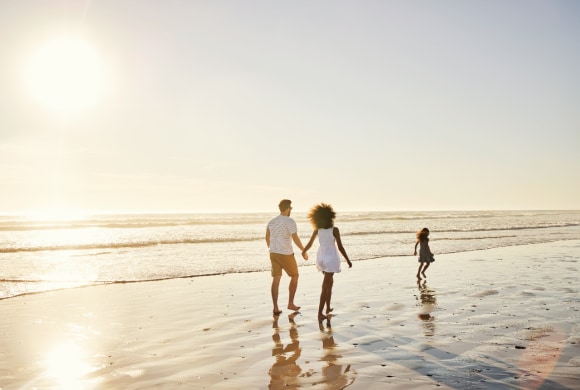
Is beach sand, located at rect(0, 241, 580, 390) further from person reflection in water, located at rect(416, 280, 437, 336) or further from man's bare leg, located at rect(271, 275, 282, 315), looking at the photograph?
man's bare leg, located at rect(271, 275, 282, 315)

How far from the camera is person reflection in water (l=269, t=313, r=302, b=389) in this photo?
5.81 meters

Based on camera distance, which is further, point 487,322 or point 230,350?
point 487,322

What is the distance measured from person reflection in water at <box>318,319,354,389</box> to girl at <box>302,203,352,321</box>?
85.1 inches

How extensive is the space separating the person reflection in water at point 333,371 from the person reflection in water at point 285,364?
1.23 feet

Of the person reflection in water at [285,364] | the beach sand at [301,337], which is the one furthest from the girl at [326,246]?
the person reflection in water at [285,364]

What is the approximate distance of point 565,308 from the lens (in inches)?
397

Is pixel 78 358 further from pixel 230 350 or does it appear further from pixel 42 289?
pixel 42 289

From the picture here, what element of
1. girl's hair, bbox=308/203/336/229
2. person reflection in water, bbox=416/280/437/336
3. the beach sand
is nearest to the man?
girl's hair, bbox=308/203/336/229

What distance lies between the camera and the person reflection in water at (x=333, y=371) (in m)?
5.75

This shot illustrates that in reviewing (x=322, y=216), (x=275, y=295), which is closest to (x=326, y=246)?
(x=322, y=216)

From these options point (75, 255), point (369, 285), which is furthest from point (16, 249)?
point (369, 285)

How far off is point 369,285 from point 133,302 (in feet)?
22.3

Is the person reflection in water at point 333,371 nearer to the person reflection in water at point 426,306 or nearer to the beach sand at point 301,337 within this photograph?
the beach sand at point 301,337

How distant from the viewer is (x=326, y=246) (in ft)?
33.3
